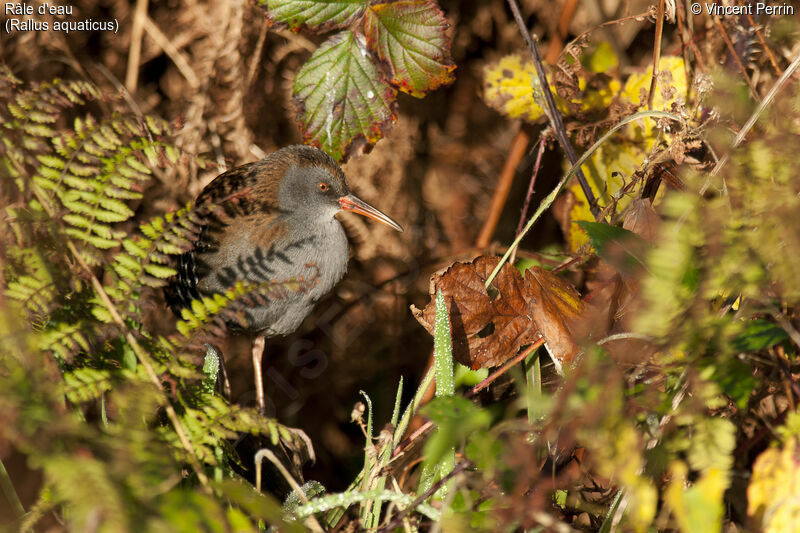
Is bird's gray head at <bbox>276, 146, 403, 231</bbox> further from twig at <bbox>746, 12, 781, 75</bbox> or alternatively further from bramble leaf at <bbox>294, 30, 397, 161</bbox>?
twig at <bbox>746, 12, 781, 75</bbox>

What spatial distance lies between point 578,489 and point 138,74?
112 inches

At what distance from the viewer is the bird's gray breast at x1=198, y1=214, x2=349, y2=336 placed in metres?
2.53

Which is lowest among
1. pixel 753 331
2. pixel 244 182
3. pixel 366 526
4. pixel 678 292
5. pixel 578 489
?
pixel 578 489

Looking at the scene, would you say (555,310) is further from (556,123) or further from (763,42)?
(763,42)

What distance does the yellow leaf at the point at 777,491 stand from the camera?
126 centimetres

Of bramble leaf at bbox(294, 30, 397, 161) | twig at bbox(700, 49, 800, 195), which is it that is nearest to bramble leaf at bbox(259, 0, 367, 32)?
bramble leaf at bbox(294, 30, 397, 161)

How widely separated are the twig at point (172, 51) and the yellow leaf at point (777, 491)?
9.11 feet

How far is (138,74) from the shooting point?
3.42m

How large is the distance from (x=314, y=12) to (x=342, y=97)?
0.94 ft

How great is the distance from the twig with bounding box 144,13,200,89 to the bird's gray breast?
0.96 metres

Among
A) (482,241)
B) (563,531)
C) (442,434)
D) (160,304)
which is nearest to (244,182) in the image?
(160,304)

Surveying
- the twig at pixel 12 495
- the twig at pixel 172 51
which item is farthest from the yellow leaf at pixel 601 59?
the twig at pixel 12 495

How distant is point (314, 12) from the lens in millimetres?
2275

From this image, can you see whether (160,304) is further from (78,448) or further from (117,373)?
(78,448)
